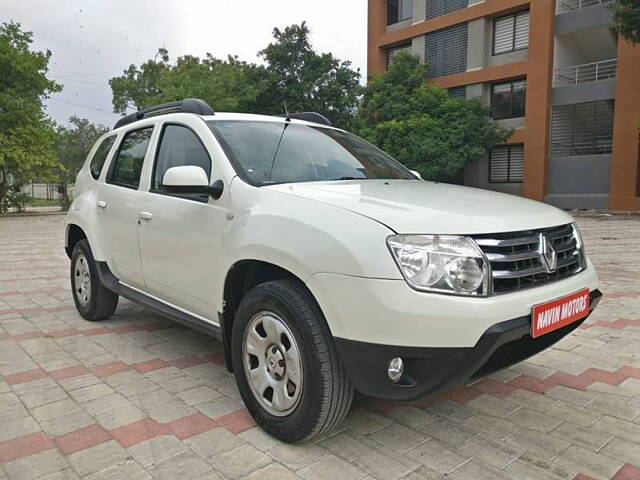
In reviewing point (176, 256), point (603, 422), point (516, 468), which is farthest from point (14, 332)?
point (603, 422)

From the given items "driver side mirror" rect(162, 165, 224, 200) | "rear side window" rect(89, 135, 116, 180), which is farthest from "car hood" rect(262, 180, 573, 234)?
"rear side window" rect(89, 135, 116, 180)

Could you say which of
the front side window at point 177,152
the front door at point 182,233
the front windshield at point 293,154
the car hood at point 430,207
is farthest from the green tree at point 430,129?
the car hood at point 430,207

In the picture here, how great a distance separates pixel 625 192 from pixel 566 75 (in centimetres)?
584

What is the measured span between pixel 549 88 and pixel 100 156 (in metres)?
20.9

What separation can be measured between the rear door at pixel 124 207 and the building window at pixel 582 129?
70.2 feet

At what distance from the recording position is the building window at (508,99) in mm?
22516

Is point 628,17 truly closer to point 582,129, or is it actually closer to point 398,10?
point 582,129

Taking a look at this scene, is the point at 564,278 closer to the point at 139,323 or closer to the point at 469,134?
the point at 139,323

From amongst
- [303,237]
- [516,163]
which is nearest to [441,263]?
[303,237]

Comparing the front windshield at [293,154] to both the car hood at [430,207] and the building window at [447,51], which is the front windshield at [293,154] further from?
the building window at [447,51]

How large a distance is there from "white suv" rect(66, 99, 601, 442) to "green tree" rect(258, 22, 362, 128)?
25046mm

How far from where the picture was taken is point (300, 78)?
28016mm

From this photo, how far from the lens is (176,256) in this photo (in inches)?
124

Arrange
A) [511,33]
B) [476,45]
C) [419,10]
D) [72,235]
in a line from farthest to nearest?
1. [419,10]
2. [476,45]
3. [511,33]
4. [72,235]
